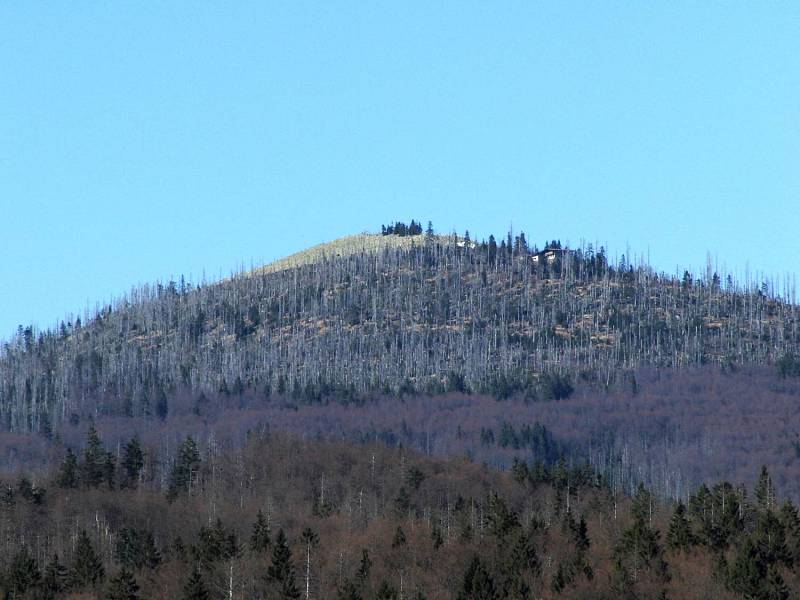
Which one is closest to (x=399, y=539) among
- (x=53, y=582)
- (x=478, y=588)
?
(x=478, y=588)

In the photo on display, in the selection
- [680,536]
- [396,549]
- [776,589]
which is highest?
[680,536]

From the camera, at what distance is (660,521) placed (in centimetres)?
17625

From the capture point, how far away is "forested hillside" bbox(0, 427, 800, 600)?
129 meters

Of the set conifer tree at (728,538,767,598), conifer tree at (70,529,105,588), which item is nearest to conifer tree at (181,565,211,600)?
conifer tree at (70,529,105,588)

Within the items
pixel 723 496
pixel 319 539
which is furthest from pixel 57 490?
pixel 723 496

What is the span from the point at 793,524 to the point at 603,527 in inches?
883

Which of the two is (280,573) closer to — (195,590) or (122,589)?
(195,590)

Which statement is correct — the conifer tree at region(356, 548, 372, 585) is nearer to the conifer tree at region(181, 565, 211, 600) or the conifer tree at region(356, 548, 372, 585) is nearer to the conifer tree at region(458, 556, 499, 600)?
the conifer tree at region(458, 556, 499, 600)

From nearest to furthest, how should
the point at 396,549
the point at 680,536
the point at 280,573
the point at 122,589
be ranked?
the point at 122,589 < the point at 280,573 < the point at 680,536 < the point at 396,549

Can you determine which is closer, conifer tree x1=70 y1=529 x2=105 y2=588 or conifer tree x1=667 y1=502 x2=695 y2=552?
conifer tree x1=70 y1=529 x2=105 y2=588

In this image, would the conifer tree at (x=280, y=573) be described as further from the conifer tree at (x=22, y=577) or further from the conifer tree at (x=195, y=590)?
the conifer tree at (x=22, y=577)

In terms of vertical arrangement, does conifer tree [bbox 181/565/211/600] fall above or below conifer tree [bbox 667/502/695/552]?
below

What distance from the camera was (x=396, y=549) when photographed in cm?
15388

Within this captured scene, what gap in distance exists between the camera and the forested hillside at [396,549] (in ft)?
424
